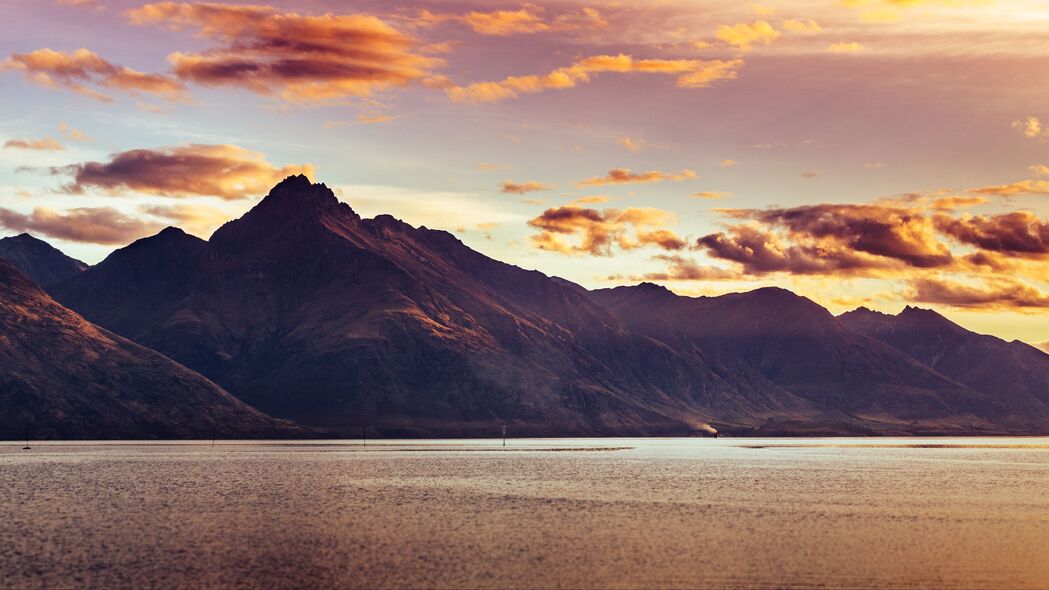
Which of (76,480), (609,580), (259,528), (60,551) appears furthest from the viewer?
(76,480)

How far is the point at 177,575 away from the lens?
3155 inches

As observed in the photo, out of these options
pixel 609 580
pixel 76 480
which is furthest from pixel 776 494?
pixel 76 480

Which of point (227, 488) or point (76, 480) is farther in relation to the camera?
point (76, 480)

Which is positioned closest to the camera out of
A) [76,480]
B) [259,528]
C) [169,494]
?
[259,528]

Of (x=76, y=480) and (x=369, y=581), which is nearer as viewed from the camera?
(x=369, y=581)

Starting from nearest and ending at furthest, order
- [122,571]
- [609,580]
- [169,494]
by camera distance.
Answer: [609,580], [122,571], [169,494]

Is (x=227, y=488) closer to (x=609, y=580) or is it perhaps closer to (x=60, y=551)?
(x=60, y=551)

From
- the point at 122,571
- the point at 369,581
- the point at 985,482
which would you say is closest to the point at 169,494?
the point at 122,571

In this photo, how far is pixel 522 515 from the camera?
125 meters

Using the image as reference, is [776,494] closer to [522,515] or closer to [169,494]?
[522,515]

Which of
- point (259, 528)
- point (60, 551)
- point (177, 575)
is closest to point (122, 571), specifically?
point (177, 575)

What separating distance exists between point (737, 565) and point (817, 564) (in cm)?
583

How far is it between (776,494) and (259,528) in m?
76.9

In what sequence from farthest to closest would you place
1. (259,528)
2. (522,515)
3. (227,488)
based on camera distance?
(227,488), (522,515), (259,528)
